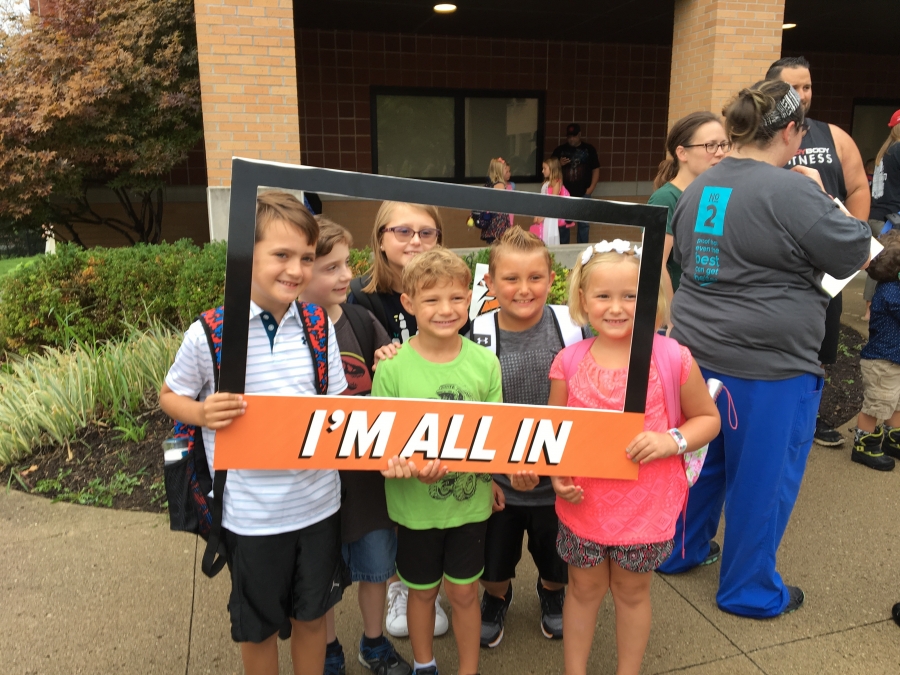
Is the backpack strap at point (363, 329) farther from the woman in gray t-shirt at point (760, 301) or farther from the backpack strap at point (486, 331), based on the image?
the woman in gray t-shirt at point (760, 301)

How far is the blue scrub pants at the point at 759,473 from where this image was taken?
8.36 ft

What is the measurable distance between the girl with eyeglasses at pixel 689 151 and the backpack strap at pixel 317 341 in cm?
176

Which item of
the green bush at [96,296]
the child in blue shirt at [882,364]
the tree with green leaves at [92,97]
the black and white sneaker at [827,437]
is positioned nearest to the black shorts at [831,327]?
the child in blue shirt at [882,364]

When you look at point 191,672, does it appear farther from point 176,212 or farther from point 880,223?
point 176,212

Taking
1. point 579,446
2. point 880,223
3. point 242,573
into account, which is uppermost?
point 880,223

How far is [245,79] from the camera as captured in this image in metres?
7.02

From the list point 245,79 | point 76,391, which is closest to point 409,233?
point 76,391

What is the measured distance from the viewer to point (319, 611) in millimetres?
2078

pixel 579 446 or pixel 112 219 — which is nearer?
pixel 579 446

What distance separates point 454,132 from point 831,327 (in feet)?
31.2

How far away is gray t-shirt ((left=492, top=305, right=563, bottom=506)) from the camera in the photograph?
2.33m

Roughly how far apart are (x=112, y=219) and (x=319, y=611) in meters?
9.46

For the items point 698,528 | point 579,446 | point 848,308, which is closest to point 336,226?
point 579,446

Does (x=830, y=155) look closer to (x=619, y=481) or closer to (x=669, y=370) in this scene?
(x=669, y=370)
